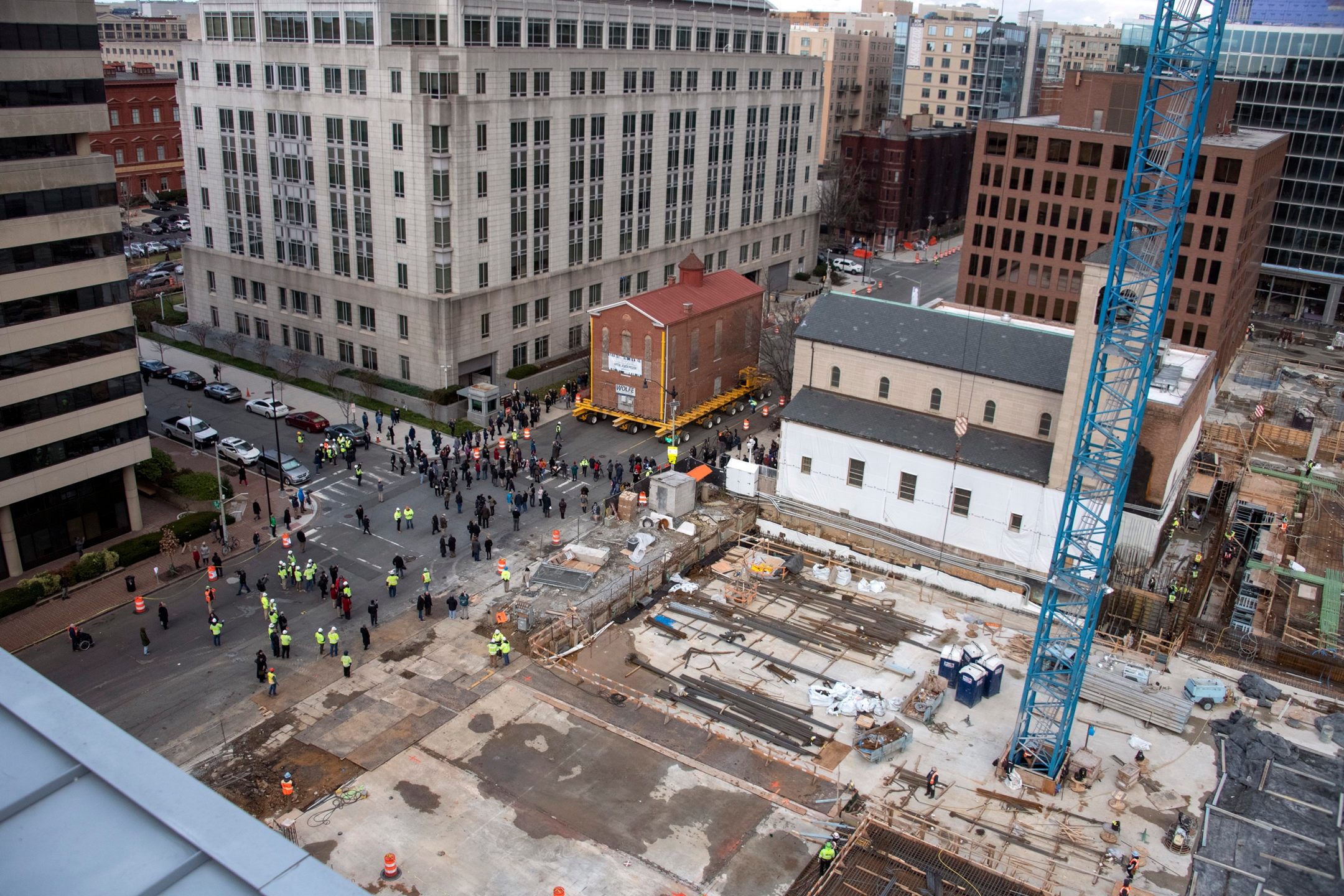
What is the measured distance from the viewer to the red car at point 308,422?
6744 centimetres

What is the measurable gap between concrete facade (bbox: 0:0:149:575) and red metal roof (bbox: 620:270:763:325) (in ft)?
99.6

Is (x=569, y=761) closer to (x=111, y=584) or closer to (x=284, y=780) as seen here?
(x=284, y=780)

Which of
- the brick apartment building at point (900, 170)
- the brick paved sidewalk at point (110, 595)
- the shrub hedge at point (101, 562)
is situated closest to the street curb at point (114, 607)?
the brick paved sidewalk at point (110, 595)

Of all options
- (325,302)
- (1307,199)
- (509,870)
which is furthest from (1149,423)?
(1307,199)

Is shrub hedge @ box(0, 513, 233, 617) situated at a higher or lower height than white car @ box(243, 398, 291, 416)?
lower

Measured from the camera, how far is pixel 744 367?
76.6 meters

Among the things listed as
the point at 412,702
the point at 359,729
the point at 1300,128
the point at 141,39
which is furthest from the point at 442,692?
the point at 141,39

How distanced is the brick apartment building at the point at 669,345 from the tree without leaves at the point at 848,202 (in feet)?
192

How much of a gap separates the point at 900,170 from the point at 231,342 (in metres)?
82.7

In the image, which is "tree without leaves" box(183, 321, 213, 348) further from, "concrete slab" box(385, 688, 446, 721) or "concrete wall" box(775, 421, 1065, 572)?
"concrete slab" box(385, 688, 446, 721)

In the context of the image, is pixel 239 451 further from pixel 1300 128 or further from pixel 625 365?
pixel 1300 128

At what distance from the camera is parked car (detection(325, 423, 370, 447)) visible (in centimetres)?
6488

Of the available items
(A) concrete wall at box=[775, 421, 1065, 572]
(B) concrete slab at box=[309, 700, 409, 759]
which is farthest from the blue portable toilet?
(B) concrete slab at box=[309, 700, 409, 759]

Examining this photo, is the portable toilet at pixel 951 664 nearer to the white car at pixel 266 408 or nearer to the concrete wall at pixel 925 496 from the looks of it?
the concrete wall at pixel 925 496
